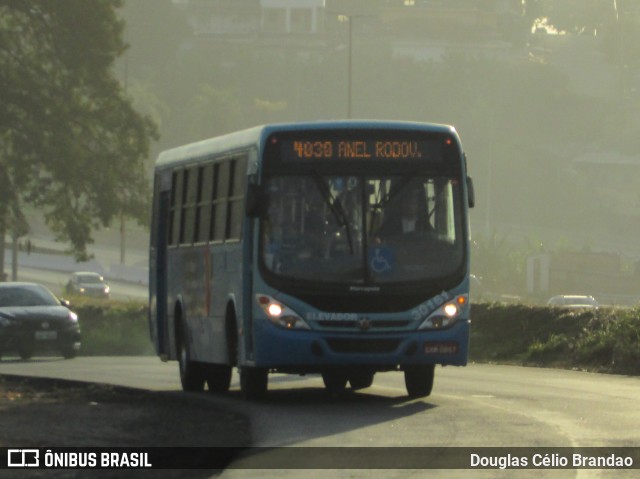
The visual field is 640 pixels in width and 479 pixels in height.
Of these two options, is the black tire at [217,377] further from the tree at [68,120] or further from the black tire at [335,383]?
the tree at [68,120]

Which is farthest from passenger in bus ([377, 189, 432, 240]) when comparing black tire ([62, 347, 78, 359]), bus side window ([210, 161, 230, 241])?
black tire ([62, 347, 78, 359])

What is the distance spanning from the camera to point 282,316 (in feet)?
58.4

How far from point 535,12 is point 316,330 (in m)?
167

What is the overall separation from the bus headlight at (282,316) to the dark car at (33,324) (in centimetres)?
1636

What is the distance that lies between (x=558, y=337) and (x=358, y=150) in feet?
35.4

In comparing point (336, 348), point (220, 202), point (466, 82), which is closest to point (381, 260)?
point (336, 348)

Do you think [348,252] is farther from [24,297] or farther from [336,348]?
[24,297]

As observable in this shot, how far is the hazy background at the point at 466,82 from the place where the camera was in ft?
442

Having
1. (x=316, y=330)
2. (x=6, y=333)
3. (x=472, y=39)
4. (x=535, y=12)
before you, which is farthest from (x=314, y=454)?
(x=535, y=12)

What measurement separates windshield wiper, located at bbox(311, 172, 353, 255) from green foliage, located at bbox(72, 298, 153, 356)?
22.6 m

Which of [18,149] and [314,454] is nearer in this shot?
[314,454]

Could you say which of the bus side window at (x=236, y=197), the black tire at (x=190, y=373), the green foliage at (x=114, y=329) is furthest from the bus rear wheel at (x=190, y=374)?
the green foliage at (x=114, y=329)

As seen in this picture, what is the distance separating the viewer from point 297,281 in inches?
703

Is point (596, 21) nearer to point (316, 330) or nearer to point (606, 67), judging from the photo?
point (606, 67)
